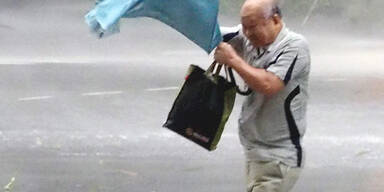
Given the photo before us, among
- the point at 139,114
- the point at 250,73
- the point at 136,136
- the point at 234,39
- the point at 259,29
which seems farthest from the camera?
the point at 139,114

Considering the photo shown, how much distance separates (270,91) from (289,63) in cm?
16

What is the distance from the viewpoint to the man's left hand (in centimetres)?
426

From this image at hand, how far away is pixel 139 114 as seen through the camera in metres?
9.83

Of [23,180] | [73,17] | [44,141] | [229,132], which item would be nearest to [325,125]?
[229,132]

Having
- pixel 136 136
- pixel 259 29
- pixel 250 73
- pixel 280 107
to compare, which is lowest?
pixel 136 136

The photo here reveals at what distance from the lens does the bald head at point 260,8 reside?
4340 mm

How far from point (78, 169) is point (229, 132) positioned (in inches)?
77.8

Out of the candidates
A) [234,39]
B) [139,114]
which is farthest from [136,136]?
[234,39]

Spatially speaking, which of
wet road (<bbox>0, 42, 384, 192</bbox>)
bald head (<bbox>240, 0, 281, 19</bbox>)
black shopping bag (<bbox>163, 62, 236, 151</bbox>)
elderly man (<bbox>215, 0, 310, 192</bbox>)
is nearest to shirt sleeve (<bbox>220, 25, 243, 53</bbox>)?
elderly man (<bbox>215, 0, 310, 192</bbox>)

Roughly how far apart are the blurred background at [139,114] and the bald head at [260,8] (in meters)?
2.85

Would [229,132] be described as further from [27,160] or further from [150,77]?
[150,77]

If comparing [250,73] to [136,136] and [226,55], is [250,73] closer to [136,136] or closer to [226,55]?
[226,55]

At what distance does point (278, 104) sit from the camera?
4.47 meters

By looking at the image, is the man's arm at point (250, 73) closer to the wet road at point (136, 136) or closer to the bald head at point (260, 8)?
the bald head at point (260, 8)
